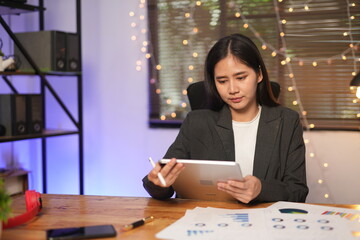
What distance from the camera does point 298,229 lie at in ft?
3.89

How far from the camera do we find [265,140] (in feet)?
5.88

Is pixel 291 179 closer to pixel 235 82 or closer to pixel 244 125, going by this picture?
pixel 244 125

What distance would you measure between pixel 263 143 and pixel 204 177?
0.43 meters

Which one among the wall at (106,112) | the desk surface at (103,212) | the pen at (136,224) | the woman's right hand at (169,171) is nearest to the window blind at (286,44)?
the wall at (106,112)

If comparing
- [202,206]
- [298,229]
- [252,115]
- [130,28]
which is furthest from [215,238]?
[130,28]

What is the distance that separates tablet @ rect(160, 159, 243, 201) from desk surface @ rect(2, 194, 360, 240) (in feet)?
0.12

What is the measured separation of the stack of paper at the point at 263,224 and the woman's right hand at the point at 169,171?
0.11m

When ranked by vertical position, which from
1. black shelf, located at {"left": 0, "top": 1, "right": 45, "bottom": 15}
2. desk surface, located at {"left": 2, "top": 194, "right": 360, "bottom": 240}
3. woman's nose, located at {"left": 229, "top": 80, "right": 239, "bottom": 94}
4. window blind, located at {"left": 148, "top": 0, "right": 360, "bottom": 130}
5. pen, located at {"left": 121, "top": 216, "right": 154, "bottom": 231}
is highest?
black shelf, located at {"left": 0, "top": 1, "right": 45, "bottom": 15}

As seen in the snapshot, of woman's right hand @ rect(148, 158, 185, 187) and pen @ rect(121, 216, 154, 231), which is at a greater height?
woman's right hand @ rect(148, 158, 185, 187)

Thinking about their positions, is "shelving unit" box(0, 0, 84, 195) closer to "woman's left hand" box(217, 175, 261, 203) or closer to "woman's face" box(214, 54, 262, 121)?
"woman's face" box(214, 54, 262, 121)

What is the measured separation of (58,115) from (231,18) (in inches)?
56.7

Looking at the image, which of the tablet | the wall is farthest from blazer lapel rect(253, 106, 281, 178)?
the wall

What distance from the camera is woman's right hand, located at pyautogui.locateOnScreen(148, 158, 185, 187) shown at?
4.52ft

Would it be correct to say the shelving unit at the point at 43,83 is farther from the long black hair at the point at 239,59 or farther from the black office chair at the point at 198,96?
the long black hair at the point at 239,59
